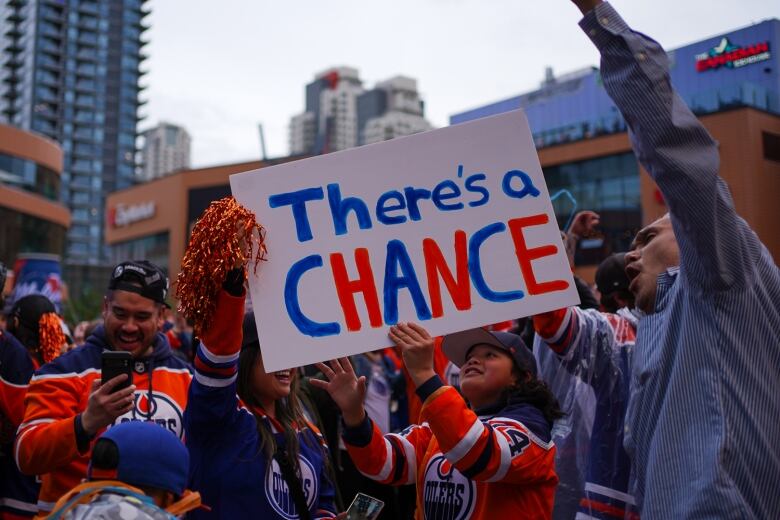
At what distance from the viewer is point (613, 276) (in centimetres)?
411

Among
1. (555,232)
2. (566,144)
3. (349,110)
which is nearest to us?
(555,232)

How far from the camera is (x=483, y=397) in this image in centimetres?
304

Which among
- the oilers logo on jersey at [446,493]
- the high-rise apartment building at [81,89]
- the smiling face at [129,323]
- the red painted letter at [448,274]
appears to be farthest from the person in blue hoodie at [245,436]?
the high-rise apartment building at [81,89]

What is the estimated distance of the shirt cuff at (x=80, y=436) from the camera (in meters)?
2.67

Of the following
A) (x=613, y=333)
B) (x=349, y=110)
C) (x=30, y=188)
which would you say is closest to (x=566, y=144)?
(x=30, y=188)

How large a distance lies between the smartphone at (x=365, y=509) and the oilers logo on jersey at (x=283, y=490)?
1.04 ft

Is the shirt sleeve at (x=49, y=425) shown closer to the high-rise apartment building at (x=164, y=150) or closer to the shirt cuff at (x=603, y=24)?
the shirt cuff at (x=603, y=24)

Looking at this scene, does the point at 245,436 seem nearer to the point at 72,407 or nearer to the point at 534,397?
the point at 72,407

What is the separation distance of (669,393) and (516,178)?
934 millimetres

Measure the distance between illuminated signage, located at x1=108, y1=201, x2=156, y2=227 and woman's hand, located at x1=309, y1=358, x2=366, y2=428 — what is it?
161ft

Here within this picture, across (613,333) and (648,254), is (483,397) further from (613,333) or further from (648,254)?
(648,254)

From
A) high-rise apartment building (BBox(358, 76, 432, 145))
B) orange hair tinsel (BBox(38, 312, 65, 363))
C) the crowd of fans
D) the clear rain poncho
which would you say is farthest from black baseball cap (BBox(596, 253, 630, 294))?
high-rise apartment building (BBox(358, 76, 432, 145))

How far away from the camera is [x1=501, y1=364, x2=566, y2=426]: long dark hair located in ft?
9.66

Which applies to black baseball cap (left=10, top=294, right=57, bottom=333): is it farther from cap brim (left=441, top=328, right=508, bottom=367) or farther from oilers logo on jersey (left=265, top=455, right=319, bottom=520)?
cap brim (left=441, top=328, right=508, bottom=367)
